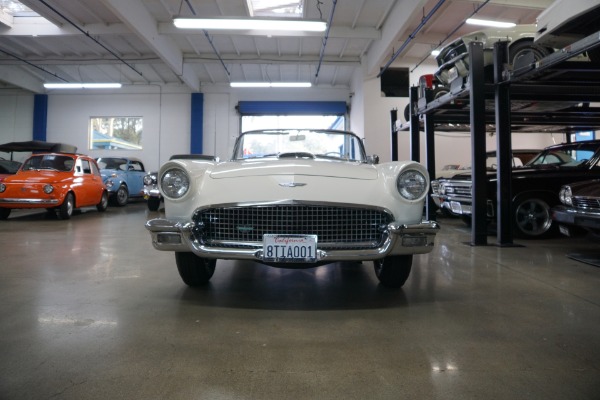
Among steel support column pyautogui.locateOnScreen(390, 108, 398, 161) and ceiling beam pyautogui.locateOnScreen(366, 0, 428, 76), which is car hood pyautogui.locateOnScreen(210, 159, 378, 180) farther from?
ceiling beam pyautogui.locateOnScreen(366, 0, 428, 76)

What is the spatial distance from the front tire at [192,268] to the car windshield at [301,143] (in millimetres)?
1275

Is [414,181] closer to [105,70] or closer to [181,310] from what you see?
[181,310]

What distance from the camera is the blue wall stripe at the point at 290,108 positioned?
1499 cm

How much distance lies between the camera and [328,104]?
15125 mm

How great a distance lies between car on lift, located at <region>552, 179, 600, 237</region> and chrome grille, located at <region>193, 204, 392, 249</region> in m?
2.79

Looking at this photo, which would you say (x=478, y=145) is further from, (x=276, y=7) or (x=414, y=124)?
(x=276, y=7)

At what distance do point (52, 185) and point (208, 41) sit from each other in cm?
645

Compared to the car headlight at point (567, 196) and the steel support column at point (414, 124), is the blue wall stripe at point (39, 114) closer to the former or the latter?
the steel support column at point (414, 124)

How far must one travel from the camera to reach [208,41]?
36.1 ft

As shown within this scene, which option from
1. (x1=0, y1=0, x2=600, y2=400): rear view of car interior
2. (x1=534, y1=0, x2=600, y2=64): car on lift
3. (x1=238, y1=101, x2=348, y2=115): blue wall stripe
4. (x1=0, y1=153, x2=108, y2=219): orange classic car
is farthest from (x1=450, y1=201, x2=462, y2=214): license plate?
(x1=238, y1=101, x2=348, y2=115): blue wall stripe

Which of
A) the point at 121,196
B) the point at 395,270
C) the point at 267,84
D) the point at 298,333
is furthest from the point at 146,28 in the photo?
the point at 298,333

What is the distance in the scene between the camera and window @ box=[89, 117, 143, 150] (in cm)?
1545

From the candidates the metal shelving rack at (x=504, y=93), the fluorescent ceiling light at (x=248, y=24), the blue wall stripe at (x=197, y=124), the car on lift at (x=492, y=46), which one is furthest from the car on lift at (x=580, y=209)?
the blue wall stripe at (x=197, y=124)

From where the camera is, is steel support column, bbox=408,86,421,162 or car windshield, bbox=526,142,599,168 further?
steel support column, bbox=408,86,421,162
